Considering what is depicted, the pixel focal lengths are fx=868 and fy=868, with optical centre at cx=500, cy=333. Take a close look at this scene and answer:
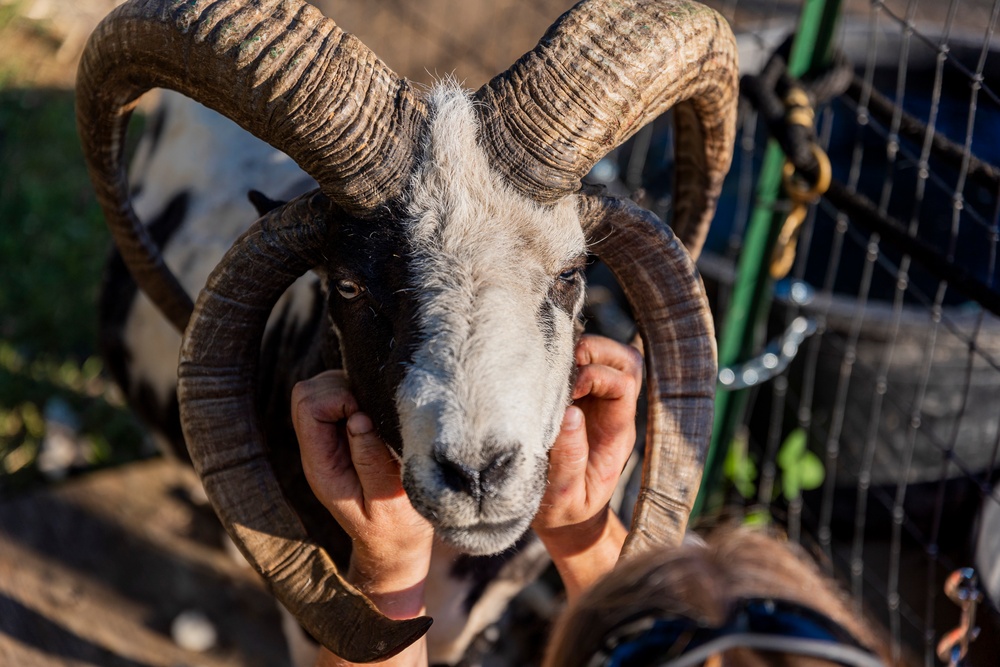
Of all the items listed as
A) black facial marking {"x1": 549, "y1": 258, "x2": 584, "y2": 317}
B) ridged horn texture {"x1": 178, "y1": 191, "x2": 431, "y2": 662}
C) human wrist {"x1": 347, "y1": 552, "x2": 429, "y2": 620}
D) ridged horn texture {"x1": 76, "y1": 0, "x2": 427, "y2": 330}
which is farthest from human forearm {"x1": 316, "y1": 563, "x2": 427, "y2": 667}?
ridged horn texture {"x1": 76, "y1": 0, "x2": 427, "y2": 330}

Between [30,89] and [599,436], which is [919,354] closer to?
[599,436]

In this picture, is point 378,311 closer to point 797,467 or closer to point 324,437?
point 324,437

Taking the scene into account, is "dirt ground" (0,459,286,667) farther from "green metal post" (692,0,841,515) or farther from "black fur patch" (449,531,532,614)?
"green metal post" (692,0,841,515)

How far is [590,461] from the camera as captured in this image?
2209 mm

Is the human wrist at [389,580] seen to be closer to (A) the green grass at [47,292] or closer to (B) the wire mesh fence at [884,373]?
(B) the wire mesh fence at [884,373]

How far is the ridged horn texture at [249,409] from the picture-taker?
206cm

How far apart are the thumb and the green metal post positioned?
110 centimetres

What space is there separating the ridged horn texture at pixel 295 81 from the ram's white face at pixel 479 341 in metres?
0.10

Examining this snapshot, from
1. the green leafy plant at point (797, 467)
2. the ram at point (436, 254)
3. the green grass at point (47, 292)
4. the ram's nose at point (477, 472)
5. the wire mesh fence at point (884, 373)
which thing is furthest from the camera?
the green grass at point (47, 292)

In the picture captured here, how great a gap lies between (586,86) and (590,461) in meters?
0.92

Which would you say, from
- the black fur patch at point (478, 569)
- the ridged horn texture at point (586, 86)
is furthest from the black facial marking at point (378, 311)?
the black fur patch at point (478, 569)

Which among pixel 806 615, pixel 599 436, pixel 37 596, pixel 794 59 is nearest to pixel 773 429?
pixel 794 59

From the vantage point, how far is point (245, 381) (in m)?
2.17

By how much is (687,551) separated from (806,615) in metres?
0.21
